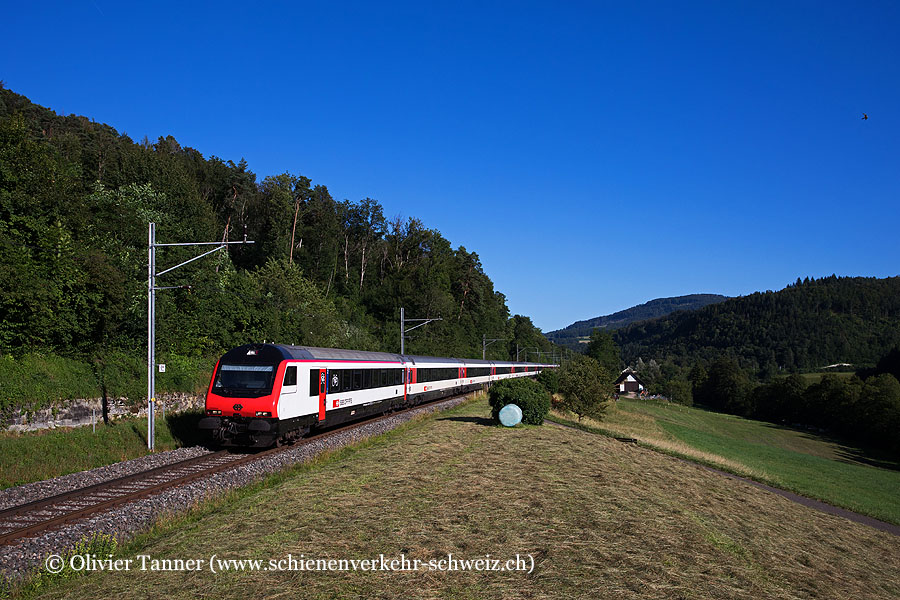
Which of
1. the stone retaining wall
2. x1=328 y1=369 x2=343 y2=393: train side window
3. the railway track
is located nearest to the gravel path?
the railway track

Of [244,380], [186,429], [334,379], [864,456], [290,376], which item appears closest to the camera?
[244,380]

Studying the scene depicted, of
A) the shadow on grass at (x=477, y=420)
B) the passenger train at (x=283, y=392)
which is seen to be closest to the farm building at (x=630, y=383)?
the shadow on grass at (x=477, y=420)

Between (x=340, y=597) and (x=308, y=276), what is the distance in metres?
65.3

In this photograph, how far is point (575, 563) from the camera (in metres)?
9.04

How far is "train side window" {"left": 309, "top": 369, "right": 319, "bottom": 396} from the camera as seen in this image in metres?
21.0

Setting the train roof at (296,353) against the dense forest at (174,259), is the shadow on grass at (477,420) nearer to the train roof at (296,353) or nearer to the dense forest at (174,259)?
the train roof at (296,353)

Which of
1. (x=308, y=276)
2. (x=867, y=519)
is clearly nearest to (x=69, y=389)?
(x=867, y=519)

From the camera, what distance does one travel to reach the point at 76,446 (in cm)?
1898

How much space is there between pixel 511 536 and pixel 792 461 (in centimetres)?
4624

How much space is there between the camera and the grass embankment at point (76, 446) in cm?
1618

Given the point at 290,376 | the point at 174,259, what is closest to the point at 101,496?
the point at 290,376

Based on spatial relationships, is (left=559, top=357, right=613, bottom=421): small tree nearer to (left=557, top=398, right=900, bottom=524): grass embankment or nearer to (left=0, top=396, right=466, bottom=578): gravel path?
(left=557, top=398, right=900, bottom=524): grass embankment

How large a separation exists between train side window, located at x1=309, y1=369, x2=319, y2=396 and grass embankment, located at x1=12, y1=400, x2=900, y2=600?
3795 millimetres

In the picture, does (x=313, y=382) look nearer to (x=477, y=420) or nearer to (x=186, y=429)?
(x=186, y=429)
